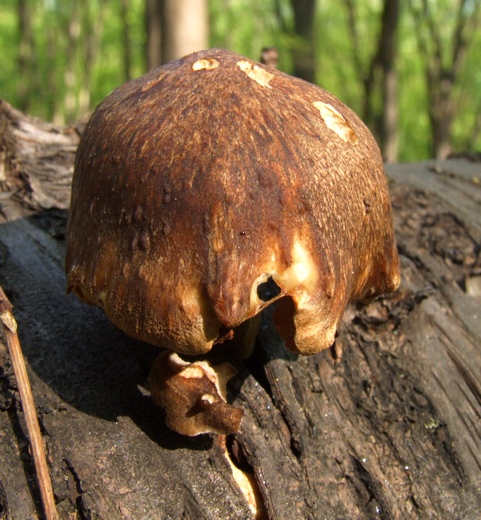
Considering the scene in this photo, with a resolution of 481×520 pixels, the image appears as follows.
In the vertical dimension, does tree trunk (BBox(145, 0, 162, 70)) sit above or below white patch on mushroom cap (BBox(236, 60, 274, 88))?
below

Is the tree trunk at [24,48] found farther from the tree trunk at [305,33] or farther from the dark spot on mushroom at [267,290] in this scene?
the dark spot on mushroom at [267,290]

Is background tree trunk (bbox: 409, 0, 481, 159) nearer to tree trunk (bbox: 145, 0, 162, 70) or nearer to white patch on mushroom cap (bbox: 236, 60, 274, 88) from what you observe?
Result: tree trunk (bbox: 145, 0, 162, 70)

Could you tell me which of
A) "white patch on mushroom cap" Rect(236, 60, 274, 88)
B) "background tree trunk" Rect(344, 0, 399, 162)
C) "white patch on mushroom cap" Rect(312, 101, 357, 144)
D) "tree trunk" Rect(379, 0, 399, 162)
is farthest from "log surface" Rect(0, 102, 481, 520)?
"background tree trunk" Rect(344, 0, 399, 162)

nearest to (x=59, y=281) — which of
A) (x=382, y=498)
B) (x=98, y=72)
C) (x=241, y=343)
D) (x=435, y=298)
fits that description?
(x=241, y=343)

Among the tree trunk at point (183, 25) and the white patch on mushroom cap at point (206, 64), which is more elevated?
the white patch on mushroom cap at point (206, 64)

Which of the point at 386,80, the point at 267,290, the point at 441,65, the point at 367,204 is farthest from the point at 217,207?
the point at 441,65

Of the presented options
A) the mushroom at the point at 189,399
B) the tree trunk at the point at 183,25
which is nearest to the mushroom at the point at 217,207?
the mushroom at the point at 189,399

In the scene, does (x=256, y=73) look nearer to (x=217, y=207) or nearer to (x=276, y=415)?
(x=217, y=207)
